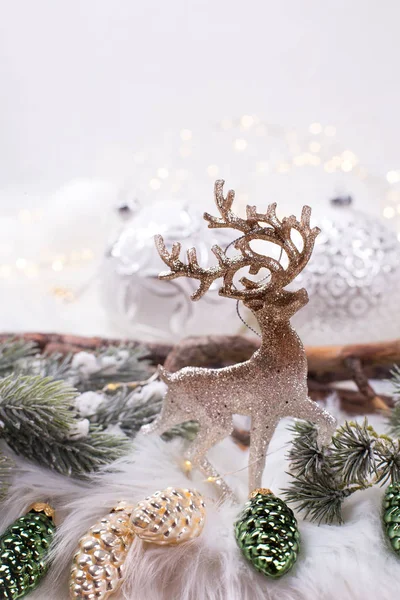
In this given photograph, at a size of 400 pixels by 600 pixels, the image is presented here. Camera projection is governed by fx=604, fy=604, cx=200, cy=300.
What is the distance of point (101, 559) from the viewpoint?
0.58 meters

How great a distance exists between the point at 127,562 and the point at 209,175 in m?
1.44

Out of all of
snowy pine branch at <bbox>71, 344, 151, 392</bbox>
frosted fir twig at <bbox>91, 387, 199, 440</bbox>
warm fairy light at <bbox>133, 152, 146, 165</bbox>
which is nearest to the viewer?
frosted fir twig at <bbox>91, 387, 199, 440</bbox>

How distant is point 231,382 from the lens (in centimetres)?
66

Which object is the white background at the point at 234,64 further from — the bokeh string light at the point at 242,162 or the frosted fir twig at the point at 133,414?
the frosted fir twig at the point at 133,414

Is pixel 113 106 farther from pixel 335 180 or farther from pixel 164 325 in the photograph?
pixel 164 325

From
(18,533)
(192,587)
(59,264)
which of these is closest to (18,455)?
(18,533)

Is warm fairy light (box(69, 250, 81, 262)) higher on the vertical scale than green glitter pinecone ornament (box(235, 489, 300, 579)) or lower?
lower

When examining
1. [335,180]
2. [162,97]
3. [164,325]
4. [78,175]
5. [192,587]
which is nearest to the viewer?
[192,587]

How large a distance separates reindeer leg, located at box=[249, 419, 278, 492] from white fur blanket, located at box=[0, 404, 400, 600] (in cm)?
3

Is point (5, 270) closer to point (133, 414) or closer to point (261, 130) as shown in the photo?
point (261, 130)

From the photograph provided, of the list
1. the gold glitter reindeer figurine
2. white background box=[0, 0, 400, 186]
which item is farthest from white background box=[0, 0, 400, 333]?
the gold glitter reindeer figurine

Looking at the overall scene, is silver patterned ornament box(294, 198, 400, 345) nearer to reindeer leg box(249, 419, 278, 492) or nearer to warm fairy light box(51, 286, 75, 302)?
reindeer leg box(249, 419, 278, 492)

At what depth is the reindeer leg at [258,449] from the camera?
2.16 ft

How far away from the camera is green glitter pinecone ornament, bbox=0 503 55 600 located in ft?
1.85
